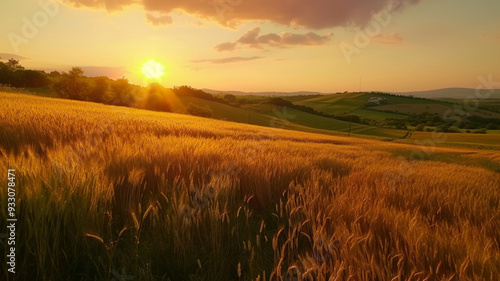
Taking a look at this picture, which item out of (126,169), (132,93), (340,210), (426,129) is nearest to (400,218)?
(340,210)

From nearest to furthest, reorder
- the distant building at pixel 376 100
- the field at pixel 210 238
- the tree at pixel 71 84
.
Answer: the field at pixel 210 238, the tree at pixel 71 84, the distant building at pixel 376 100

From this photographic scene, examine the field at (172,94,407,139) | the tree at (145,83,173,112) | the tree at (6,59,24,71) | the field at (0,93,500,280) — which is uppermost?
the tree at (6,59,24,71)

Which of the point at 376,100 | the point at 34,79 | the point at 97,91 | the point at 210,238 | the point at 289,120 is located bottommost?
the point at 289,120

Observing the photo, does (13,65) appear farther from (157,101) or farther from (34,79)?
(157,101)

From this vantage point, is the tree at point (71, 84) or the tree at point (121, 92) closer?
the tree at point (71, 84)

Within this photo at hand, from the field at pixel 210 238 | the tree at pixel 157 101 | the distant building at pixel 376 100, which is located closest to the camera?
the field at pixel 210 238

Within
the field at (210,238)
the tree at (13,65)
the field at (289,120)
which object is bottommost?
the field at (289,120)

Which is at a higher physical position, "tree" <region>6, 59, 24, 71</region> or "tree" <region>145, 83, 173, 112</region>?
"tree" <region>6, 59, 24, 71</region>

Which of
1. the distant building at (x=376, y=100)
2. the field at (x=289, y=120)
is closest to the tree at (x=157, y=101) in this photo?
the field at (x=289, y=120)

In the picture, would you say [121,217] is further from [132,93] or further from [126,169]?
[132,93]

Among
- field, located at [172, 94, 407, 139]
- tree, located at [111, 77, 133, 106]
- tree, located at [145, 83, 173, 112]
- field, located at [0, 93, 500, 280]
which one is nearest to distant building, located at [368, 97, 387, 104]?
field, located at [172, 94, 407, 139]

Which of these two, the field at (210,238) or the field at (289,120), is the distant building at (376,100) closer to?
the field at (289,120)

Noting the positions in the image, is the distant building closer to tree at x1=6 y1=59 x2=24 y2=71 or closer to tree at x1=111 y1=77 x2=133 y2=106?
tree at x1=111 y1=77 x2=133 y2=106

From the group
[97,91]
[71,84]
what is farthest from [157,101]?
[71,84]
